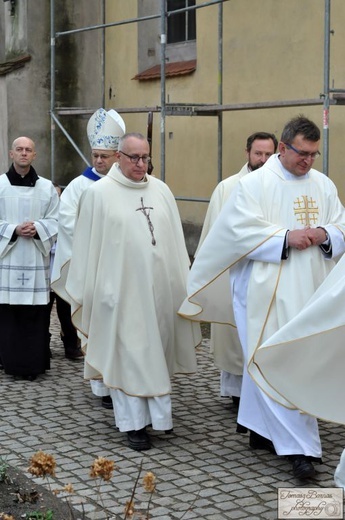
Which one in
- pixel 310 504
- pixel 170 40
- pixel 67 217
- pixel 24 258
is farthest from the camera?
pixel 170 40

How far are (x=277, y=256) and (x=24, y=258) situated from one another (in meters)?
3.17

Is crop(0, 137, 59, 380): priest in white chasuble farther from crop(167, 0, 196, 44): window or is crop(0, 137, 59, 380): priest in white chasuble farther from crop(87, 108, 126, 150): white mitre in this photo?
crop(167, 0, 196, 44): window

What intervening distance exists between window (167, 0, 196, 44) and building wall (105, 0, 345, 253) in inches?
10.7

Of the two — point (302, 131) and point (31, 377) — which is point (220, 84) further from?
point (302, 131)

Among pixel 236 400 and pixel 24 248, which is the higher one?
pixel 24 248

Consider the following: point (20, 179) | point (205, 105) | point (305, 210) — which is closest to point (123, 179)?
point (305, 210)

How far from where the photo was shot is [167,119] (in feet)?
46.0

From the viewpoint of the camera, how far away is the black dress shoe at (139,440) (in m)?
6.36

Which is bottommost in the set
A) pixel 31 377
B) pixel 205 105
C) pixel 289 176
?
pixel 31 377

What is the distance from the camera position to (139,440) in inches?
251

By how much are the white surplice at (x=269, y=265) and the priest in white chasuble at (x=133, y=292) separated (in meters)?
0.30

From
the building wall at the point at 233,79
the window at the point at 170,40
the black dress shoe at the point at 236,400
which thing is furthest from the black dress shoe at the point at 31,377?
the window at the point at 170,40

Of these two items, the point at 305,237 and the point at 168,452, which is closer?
the point at 305,237

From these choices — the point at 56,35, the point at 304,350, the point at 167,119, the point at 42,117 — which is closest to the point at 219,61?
the point at 167,119
